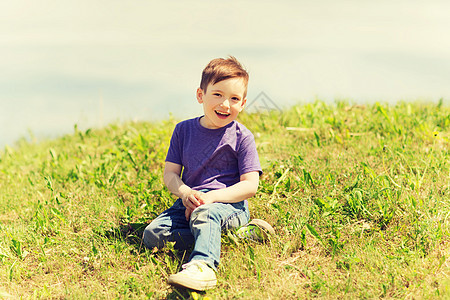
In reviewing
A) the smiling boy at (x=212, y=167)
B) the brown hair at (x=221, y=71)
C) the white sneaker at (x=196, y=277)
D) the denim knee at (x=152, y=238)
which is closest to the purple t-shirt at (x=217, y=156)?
the smiling boy at (x=212, y=167)

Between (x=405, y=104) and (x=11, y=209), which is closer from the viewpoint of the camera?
(x=11, y=209)

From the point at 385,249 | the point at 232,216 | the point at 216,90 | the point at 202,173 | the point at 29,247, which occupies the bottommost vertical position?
→ the point at 29,247

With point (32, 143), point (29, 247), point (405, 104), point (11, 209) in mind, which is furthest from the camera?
point (32, 143)

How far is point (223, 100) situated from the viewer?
11.6 feet

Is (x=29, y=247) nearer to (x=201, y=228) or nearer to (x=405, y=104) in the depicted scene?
(x=201, y=228)

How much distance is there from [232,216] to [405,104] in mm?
4562

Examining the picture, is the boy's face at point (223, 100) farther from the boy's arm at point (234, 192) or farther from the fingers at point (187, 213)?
the fingers at point (187, 213)

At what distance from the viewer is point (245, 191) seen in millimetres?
3535

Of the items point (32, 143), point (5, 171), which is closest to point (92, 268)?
point (5, 171)

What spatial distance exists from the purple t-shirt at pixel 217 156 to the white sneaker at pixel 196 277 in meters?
0.76

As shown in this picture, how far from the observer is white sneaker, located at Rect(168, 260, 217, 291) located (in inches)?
115

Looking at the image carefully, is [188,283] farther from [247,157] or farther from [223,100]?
[223,100]

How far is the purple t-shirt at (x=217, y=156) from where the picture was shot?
144 inches

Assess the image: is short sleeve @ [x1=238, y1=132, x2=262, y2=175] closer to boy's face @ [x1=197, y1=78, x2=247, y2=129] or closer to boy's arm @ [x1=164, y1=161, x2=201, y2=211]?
boy's face @ [x1=197, y1=78, x2=247, y2=129]
